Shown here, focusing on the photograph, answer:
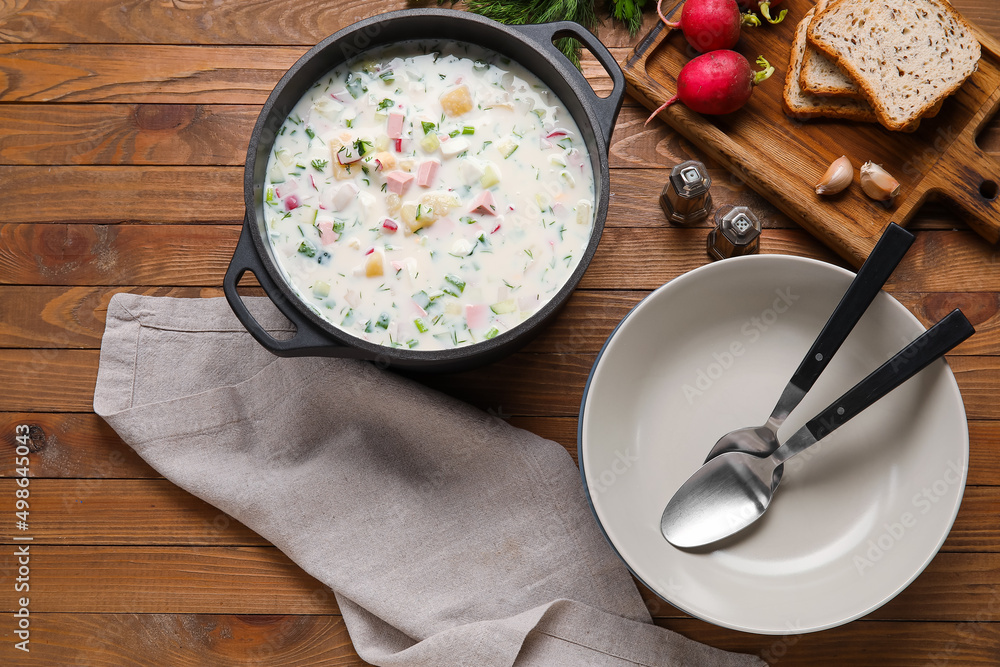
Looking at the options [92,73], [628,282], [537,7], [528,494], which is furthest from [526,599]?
[92,73]

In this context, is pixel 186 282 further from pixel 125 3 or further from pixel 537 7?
pixel 537 7

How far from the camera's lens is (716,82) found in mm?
1364

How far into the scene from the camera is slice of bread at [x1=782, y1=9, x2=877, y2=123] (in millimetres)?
1448

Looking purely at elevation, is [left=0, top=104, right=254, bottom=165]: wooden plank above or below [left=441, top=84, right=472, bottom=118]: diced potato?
below

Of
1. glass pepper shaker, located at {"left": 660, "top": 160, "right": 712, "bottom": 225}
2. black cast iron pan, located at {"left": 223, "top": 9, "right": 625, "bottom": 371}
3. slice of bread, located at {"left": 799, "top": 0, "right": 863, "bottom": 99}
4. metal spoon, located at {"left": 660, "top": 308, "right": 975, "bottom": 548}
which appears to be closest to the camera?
black cast iron pan, located at {"left": 223, "top": 9, "right": 625, "bottom": 371}

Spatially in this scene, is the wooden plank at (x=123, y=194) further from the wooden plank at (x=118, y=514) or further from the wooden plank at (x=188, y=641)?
the wooden plank at (x=188, y=641)

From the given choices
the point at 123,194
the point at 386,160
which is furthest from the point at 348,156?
the point at 123,194

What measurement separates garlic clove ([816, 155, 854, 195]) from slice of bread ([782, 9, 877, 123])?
0.11 m

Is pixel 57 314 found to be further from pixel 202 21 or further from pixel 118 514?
pixel 202 21

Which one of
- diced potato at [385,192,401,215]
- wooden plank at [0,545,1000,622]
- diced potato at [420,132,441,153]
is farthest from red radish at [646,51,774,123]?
wooden plank at [0,545,1000,622]

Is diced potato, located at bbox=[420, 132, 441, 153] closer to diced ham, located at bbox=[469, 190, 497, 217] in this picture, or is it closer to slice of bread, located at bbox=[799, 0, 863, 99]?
diced ham, located at bbox=[469, 190, 497, 217]

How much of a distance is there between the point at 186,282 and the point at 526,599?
0.94 meters

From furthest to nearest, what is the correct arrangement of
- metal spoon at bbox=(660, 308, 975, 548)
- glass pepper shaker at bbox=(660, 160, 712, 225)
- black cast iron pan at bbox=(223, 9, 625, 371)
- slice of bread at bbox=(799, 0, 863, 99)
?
slice of bread at bbox=(799, 0, 863, 99) < glass pepper shaker at bbox=(660, 160, 712, 225) < metal spoon at bbox=(660, 308, 975, 548) < black cast iron pan at bbox=(223, 9, 625, 371)

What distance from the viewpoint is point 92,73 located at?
5.00ft
